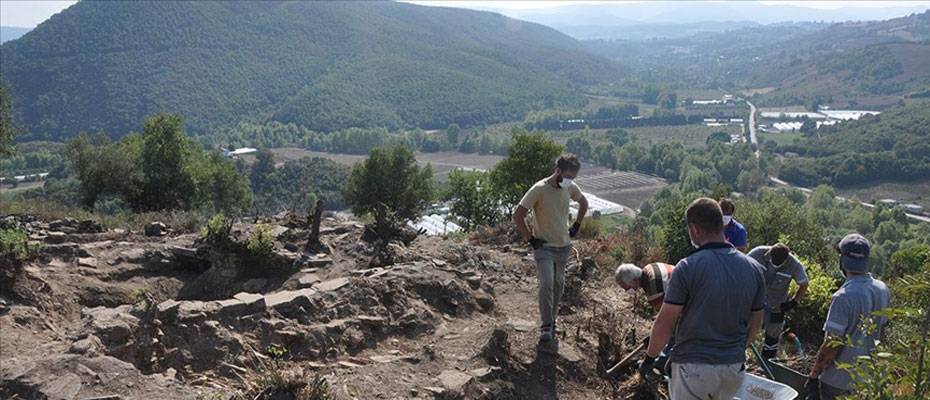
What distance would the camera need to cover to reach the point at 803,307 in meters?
8.23

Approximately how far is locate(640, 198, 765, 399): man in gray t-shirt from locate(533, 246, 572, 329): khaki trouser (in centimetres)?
251

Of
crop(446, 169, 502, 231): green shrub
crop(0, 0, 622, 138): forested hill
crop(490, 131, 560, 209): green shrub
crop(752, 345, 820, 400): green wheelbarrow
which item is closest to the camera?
crop(752, 345, 820, 400): green wheelbarrow

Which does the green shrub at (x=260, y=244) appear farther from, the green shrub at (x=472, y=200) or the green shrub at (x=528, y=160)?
the green shrub at (x=472, y=200)

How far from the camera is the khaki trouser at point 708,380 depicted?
12.6 feet

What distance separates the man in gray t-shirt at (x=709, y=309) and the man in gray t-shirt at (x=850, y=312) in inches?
44.9

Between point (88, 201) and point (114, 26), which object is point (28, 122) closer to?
point (114, 26)

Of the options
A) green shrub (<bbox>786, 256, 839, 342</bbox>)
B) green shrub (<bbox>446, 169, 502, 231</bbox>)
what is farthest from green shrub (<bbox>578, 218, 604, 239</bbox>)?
green shrub (<bbox>446, 169, 502, 231</bbox>)

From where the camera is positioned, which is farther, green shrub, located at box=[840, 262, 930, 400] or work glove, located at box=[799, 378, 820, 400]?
work glove, located at box=[799, 378, 820, 400]

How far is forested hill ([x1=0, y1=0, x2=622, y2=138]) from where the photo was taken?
10000 cm

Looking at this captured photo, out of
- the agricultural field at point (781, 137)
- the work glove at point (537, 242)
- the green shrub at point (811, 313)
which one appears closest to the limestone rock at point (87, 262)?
the work glove at point (537, 242)

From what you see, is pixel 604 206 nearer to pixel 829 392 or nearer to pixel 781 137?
pixel 781 137

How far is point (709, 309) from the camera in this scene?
3.76 metres

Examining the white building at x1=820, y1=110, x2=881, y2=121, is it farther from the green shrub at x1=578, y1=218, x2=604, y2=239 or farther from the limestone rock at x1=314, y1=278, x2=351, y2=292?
the limestone rock at x1=314, y1=278, x2=351, y2=292

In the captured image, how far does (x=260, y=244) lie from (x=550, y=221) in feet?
13.6
